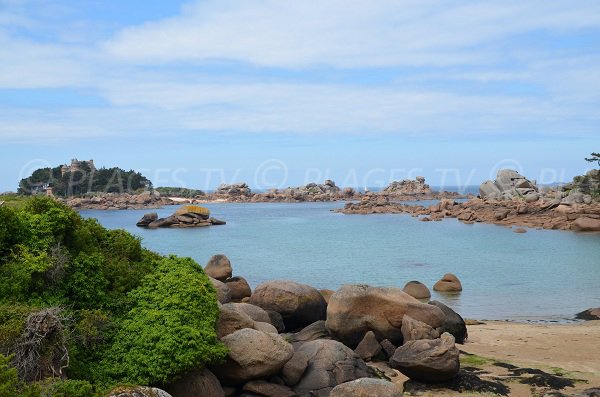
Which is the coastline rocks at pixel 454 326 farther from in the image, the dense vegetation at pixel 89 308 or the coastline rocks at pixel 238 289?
the dense vegetation at pixel 89 308

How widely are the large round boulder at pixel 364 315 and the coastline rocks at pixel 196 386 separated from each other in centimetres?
528

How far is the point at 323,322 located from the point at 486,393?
220 inches

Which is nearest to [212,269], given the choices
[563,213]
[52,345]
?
[52,345]

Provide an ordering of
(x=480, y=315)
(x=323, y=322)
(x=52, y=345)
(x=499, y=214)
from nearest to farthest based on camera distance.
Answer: (x=52, y=345) < (x=323, y=322) < (x=480, y=315) < (x=499, y=214)

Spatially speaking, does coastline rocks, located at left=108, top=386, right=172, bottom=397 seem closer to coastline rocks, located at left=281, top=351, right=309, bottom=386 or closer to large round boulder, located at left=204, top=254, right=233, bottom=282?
coastline rocks, located at left=281, top=351, right=309, bottom=386

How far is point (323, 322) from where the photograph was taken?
1853cm

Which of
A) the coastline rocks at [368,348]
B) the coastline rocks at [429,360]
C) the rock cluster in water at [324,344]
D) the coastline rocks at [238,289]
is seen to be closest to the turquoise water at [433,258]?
the coastline rocks at [238,289]

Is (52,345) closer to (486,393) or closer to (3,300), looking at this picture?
(3,300)

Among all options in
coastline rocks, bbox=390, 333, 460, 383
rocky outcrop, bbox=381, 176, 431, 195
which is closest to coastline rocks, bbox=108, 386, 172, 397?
coastline rocks, bbox=390, 333, 460, 383

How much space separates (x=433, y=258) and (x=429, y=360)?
3152cm

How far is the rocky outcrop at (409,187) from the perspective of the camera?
160m

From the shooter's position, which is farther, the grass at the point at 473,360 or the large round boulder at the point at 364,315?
the large round boulder at the point at 364,315

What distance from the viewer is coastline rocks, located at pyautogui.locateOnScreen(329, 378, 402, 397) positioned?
38.0ft

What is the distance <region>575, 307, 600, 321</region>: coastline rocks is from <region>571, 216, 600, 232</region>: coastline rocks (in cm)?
3912
